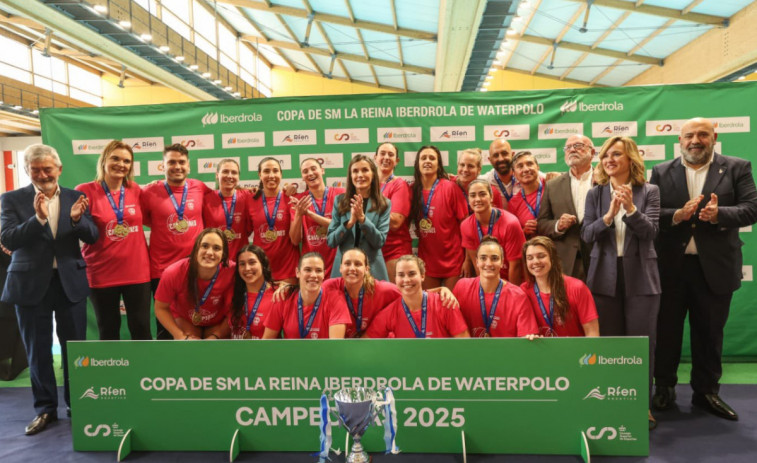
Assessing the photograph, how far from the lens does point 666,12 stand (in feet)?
25.4

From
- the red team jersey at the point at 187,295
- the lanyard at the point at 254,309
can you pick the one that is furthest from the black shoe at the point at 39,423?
the lanyard at the point at 254,309

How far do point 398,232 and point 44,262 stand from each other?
2455 millimetres

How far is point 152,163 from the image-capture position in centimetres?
472

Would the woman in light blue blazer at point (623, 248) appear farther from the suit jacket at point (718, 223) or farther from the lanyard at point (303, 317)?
the lanyard at point (303, 317)

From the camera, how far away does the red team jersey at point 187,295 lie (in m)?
3.15

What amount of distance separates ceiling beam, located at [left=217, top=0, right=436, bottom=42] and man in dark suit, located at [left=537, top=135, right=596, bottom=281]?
663 cm

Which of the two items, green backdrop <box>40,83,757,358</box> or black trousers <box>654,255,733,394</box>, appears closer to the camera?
black trousers <box>654,255,733,394</box>

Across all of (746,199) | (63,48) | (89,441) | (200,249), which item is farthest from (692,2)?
(63,48)

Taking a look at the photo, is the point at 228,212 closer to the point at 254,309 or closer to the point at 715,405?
the point at 254,309

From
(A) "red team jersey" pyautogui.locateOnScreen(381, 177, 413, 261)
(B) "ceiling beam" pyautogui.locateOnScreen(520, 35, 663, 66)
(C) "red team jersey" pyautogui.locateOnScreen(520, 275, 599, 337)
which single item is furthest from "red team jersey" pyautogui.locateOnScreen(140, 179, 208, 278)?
(B) "ceiling beam" pyautogui.locateOnScreen(520, 35, 663, 66)

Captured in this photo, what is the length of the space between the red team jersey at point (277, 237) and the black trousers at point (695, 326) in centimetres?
279

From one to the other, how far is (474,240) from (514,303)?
68cm

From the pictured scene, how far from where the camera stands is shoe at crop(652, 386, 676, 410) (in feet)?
10.5

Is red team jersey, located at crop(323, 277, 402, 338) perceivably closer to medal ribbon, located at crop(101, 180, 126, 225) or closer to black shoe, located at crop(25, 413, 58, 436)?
medal ribbon, located at crop(101, 180, 126, 225)
